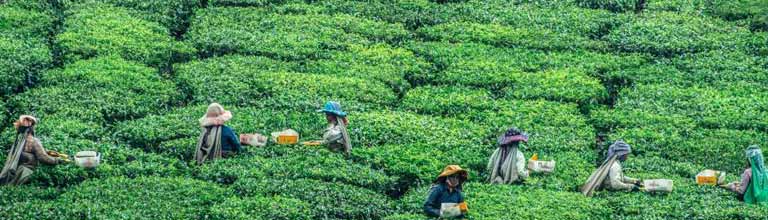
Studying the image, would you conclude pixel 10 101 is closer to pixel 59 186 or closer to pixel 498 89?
pixel 59 186

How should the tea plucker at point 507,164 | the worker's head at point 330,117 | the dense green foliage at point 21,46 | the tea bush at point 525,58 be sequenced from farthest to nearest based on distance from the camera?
the tea bush at point 525,58 → the dense green foliage at point 21,46 → the worker's head at point 330,117 → the tea plucker at point 507,164

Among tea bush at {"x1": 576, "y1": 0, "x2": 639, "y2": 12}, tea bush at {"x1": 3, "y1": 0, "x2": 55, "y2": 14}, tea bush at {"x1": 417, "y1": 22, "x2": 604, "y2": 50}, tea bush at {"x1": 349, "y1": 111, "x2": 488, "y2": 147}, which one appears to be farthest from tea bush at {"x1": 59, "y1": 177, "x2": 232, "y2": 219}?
tea bush at {"x1": 576, "y1": 0, "x2": 639, "y2": 12}

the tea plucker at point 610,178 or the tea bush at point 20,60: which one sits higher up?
the tea plucker at point 610,178

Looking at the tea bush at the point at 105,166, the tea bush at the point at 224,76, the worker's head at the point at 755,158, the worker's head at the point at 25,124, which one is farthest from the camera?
the tea bush at the point at 224,76

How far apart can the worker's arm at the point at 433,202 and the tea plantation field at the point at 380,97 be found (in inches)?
20.8

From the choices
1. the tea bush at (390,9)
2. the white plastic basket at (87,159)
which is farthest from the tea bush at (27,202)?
the tea bush at (390,9)

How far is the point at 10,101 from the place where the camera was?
41.4 m

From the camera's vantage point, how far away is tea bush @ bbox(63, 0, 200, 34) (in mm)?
49281

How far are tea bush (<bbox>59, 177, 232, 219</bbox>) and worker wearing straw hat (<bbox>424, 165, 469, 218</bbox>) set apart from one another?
4489 millimetres

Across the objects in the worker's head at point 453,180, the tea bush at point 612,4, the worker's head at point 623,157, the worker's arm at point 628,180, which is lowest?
the worker's arm at point 628,180

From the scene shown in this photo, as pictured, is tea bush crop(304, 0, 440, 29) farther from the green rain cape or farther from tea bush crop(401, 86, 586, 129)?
the green rain cape

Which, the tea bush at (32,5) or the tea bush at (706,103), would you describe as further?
the tea bush at (32,5)

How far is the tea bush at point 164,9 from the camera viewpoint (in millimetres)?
49281

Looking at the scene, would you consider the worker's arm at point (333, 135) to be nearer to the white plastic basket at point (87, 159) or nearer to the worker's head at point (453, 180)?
the white plastic basket at point (87, 159)
